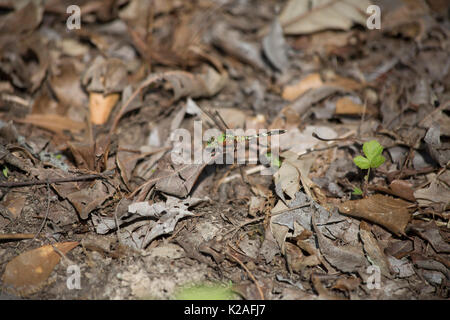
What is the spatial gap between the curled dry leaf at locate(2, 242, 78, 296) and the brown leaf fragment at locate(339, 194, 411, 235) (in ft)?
5.15

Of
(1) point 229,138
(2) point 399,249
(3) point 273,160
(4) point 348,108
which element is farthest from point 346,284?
(4) point 348,108

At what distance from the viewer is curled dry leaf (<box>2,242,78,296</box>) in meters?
1.66

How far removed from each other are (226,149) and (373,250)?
1.02m

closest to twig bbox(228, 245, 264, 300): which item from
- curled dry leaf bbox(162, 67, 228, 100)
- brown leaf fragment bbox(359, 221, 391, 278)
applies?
brown leaf fragment bbox(359, 221, 391, 278)

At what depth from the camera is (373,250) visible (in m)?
1.82

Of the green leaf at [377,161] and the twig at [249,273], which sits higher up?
the green leaf at [377,161]

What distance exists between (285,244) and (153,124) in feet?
4.37

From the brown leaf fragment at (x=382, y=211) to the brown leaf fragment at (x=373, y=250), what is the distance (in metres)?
0.06

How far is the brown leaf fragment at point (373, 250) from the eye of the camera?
1.78 meters

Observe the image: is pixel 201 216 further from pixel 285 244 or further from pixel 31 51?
pixel 31 51

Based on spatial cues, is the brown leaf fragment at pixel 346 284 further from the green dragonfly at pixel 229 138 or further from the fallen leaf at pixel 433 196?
the green dragonfly at pixel 229 138

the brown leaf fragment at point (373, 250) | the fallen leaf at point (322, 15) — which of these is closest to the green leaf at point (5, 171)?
the brown leaf fragment at point (373, 250)

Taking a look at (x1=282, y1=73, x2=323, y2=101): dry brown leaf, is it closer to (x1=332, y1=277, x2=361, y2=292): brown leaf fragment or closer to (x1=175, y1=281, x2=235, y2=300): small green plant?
(x1=332, y1=277, x2=361, y2=292): brown leaf fragment

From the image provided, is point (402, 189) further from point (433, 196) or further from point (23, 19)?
point (23, 19)
